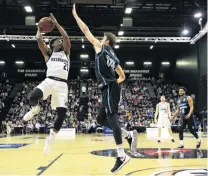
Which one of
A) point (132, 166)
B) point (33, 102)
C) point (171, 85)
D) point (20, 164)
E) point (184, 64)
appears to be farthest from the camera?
point (171, 85)

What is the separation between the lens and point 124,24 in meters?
18.0

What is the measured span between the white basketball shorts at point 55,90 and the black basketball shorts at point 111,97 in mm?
777

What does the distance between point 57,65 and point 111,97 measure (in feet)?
3.51

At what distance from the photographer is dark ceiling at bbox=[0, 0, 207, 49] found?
16281 mm

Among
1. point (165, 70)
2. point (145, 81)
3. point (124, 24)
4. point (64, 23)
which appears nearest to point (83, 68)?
point (145, 81)

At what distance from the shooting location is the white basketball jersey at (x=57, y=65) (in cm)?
464

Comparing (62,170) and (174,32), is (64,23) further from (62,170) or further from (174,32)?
(62,170)

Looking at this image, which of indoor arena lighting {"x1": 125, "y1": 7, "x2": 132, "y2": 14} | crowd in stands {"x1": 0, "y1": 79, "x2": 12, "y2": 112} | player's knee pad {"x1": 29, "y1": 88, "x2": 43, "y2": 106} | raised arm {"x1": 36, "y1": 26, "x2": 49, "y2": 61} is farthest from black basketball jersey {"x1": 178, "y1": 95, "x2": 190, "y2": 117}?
crowd in stands {"x1": 0, "y1": 79, "x2": 12, "y2": 112}

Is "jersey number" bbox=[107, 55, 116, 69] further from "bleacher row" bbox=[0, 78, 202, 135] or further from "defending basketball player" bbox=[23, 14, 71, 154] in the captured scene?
"bleacher row" bbox=[0, 78, 202, 135]

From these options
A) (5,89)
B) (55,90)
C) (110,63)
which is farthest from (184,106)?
(5,89)

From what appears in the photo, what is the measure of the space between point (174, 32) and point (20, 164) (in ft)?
63.9

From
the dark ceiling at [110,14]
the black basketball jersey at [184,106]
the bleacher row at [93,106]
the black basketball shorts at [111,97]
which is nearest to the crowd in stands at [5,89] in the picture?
the bleacher row at [93,106]

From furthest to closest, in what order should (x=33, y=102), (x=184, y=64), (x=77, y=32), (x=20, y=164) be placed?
(x=184, y=64), (x=77, y=32), (x=20, y=164), (x=33, y=102)

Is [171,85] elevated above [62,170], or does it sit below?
above
